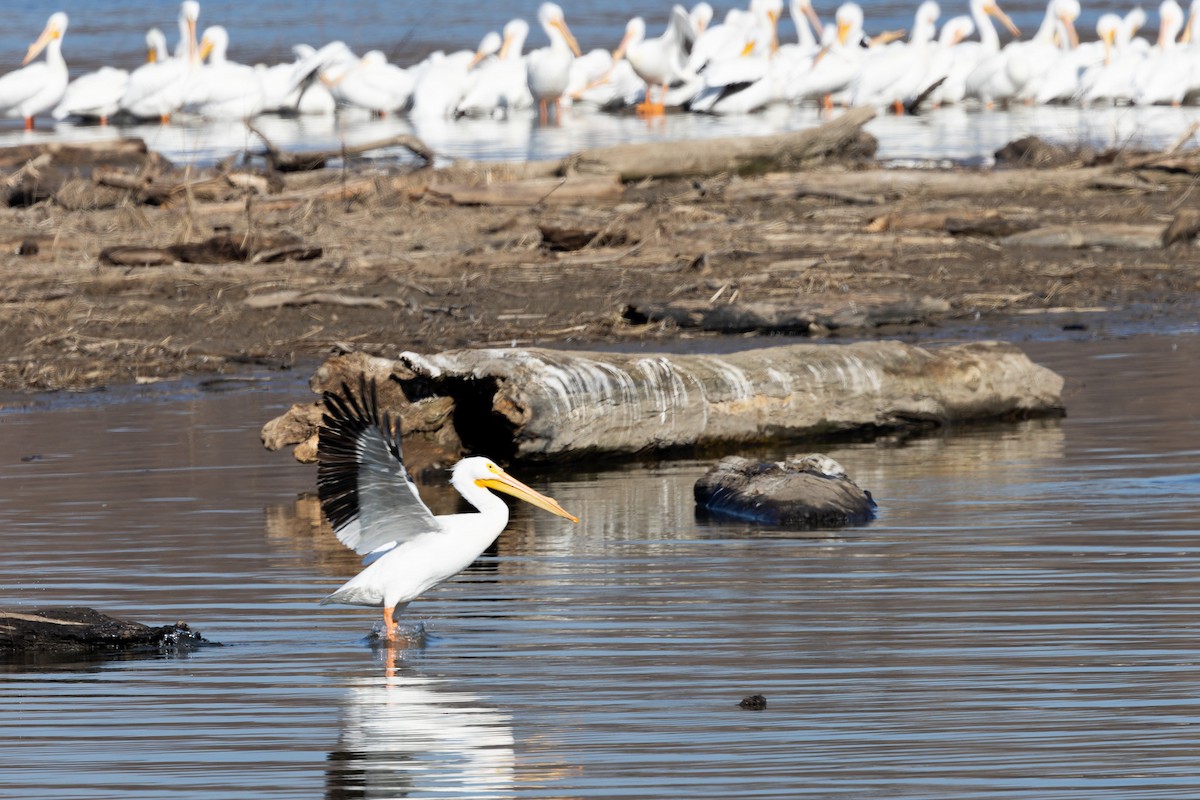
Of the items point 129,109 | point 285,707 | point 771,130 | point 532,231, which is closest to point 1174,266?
point 532,231

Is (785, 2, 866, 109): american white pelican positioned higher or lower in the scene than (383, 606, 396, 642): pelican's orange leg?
higher

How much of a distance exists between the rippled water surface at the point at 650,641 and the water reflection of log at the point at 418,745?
0.01 metres

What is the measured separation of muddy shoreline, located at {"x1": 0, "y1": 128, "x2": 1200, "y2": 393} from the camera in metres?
13.5

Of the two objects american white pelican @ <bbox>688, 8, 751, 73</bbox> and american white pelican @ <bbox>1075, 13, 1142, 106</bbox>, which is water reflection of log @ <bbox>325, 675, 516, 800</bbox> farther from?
american white pelican @ <bbox>688, 8, 751, 73</bbox>

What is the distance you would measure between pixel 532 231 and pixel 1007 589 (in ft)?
34.8

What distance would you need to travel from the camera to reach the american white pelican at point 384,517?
22.0ft

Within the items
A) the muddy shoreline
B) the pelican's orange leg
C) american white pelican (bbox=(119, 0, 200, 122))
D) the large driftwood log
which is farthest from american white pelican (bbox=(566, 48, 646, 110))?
the pelican's orange leg

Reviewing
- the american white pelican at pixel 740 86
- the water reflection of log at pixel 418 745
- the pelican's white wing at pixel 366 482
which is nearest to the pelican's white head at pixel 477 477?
the pelican's white wing at pixel 366 482

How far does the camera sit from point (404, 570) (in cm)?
679

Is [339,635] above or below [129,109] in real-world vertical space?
below

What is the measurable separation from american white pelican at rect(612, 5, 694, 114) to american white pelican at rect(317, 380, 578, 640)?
103ft

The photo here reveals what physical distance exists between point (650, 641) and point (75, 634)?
1.79 meters

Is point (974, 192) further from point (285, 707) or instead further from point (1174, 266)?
point (285, 707)

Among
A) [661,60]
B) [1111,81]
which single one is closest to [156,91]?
[661,60]
